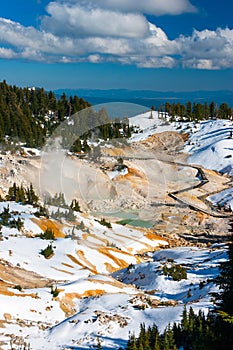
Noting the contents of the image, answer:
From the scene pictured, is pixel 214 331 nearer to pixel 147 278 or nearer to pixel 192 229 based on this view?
pixel 147 278

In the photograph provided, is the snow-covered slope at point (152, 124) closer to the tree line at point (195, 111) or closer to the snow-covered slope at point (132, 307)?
the tree line at point (195, 111)

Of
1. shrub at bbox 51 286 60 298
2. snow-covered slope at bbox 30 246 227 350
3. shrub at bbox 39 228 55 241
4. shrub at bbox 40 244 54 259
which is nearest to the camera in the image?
snow-covered slope at bbox 30 246 227 350

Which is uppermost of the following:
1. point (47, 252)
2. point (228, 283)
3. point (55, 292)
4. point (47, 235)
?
point (228, 283)

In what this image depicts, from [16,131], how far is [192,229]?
41.7 metres

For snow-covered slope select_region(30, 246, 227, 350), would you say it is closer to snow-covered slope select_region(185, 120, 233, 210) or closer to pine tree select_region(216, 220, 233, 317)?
pine tree select_region(216, 220, 233, 317)

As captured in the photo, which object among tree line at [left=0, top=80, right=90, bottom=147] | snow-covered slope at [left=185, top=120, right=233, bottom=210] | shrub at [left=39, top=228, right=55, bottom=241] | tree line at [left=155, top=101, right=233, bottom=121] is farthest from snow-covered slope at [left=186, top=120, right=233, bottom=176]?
shrub at [left=39, top=228, right=55, bottom=241]

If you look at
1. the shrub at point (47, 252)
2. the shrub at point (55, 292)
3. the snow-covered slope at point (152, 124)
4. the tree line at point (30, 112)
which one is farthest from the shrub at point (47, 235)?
the snow-covered slope at point (152, 124)

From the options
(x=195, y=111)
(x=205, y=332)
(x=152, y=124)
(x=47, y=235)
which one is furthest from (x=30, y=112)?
(x=205, y=332)

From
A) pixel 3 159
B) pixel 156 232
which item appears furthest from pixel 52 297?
pixel 3 159

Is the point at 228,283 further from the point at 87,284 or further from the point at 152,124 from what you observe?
the point at 152,124

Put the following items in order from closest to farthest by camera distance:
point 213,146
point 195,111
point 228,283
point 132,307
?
point 228,283 < point 132,307 < point 213,146 < point 195,111

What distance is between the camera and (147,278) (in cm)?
3067

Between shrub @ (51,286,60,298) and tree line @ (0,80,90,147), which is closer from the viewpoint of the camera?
shrub @ (51,286,60,298)

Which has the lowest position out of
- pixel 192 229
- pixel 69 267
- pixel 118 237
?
pixel 192 229
